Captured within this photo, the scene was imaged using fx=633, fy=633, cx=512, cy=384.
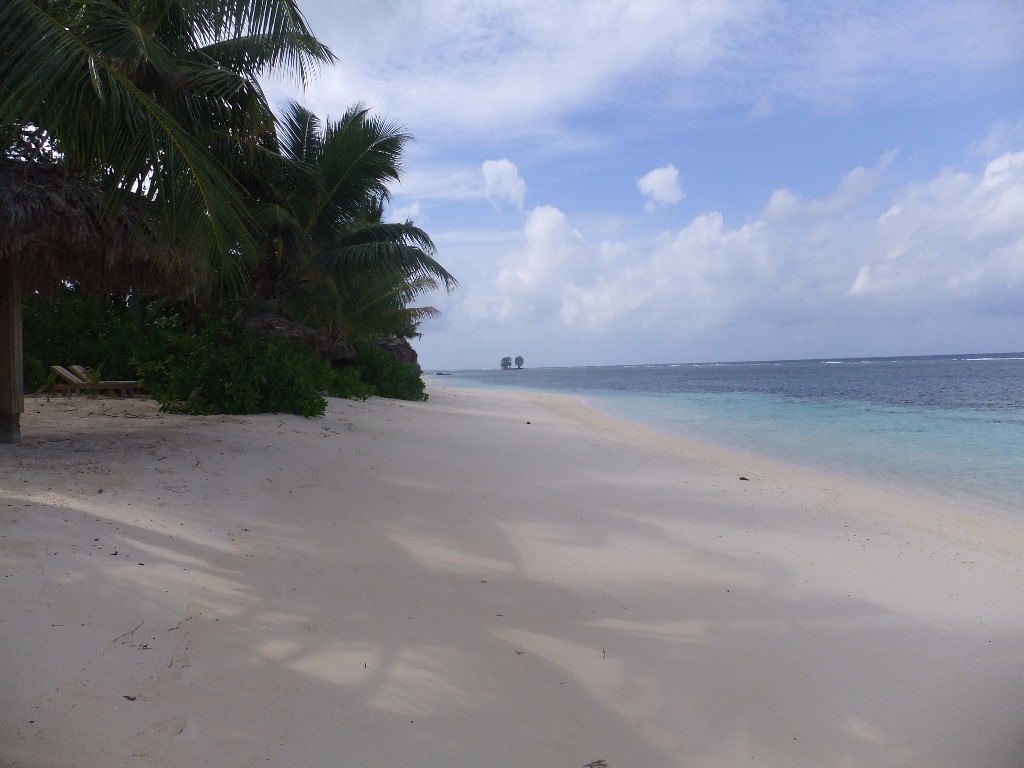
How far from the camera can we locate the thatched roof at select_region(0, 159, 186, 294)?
16.1 ft

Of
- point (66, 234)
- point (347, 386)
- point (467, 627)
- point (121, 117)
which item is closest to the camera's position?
point (467, 627)

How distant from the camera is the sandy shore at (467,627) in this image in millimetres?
2145

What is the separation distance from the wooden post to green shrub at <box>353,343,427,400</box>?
10800mm

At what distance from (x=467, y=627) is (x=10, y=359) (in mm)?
5175

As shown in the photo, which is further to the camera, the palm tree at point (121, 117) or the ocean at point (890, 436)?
the ocean at point (890, 436)

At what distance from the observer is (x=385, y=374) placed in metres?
17.2

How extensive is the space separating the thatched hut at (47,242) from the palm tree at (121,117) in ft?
0.05

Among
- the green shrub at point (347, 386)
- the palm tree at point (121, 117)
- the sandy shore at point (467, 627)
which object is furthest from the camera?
the green shrub at point (347, 386)

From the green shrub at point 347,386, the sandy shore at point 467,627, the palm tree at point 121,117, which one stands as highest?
the palm tree at point 121,117

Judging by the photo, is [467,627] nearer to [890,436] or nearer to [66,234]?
[66,234]

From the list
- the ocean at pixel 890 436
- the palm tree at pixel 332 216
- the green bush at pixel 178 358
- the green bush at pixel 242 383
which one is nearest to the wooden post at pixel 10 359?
the green bush at pixel 178 358

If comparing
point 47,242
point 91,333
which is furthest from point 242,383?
point 91,333

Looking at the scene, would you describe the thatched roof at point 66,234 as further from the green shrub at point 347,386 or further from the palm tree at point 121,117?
the green shrub at point 347,386

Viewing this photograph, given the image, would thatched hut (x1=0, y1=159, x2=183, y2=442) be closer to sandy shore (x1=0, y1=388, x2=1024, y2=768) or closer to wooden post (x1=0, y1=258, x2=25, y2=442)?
wooden post (x1=0, y1=258, x2=25, y2=442)
